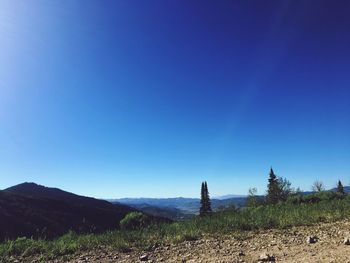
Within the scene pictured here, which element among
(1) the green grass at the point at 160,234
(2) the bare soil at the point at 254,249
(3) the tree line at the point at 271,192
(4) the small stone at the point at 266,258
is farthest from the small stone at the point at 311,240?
(3) the tree line at the point at 271,192

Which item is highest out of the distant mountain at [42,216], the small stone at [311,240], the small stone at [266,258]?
the distant mountain at [42,216]

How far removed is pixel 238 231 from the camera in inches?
455

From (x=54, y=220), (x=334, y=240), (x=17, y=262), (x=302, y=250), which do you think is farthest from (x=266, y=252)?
(x=54, y=220)

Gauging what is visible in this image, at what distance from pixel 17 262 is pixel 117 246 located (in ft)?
8.50

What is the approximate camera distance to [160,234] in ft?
37.3

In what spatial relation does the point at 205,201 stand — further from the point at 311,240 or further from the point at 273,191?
the point at 311,240

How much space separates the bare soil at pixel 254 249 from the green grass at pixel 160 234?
0.53m

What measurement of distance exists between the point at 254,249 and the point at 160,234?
3.43m

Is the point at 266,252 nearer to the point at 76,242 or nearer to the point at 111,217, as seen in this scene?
the point at 76,242

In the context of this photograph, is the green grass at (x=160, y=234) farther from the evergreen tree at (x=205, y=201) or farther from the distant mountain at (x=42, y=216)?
the evergreen tree at (x=205, y=201)

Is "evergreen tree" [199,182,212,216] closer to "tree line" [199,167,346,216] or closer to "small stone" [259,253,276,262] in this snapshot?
"tree line" [199,167,346,216]

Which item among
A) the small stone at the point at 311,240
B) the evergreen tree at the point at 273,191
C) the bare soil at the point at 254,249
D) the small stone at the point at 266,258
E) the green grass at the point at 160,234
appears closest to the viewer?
the small stone at the point at 266,258

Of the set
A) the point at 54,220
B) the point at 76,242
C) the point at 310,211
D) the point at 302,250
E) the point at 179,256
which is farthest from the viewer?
the point at 54,220

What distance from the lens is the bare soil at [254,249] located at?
797cm
